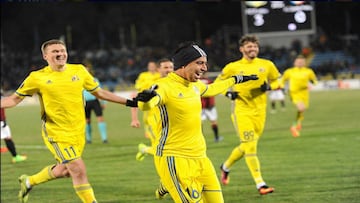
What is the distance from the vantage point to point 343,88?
145 ft

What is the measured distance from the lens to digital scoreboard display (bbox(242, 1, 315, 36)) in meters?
23.5

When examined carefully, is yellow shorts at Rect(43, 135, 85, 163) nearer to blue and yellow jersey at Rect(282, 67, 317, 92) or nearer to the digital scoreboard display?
blue and yellow jersey at Rect(282, 67, 317, 92)

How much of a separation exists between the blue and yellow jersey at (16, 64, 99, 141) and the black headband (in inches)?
93.3

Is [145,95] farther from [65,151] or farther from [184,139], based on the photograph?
[65,151]

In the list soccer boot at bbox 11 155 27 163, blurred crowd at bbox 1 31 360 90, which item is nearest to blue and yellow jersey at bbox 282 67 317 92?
soccer boot at bbox 11 155 27 163

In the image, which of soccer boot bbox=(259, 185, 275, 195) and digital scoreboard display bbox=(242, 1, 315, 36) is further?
digital scoreboard display bbox=(242, 1, 315, 36)

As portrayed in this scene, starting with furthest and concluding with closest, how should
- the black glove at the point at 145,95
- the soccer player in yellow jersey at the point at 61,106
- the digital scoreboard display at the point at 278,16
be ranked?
the digital scoreboard display at the point at 278,16, the soccer player in yellow jersey at the point at 61,106, the black glove at the point at 145,95

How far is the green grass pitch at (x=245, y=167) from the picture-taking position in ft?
34.6

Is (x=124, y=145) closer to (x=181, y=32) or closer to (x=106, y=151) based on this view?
(x=106, y=151)

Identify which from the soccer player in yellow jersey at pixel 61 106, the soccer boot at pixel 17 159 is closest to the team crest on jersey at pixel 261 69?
the soccer player in yellow jersey at pixel 61 106

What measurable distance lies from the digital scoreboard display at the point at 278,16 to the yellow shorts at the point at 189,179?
16.2 metres

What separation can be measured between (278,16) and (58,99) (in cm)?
1620

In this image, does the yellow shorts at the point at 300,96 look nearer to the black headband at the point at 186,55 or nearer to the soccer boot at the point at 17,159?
the soccer boot at the point at 17,159

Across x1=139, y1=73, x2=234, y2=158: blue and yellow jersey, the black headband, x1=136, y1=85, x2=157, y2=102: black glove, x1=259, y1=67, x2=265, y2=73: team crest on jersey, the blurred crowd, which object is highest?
the black headband
